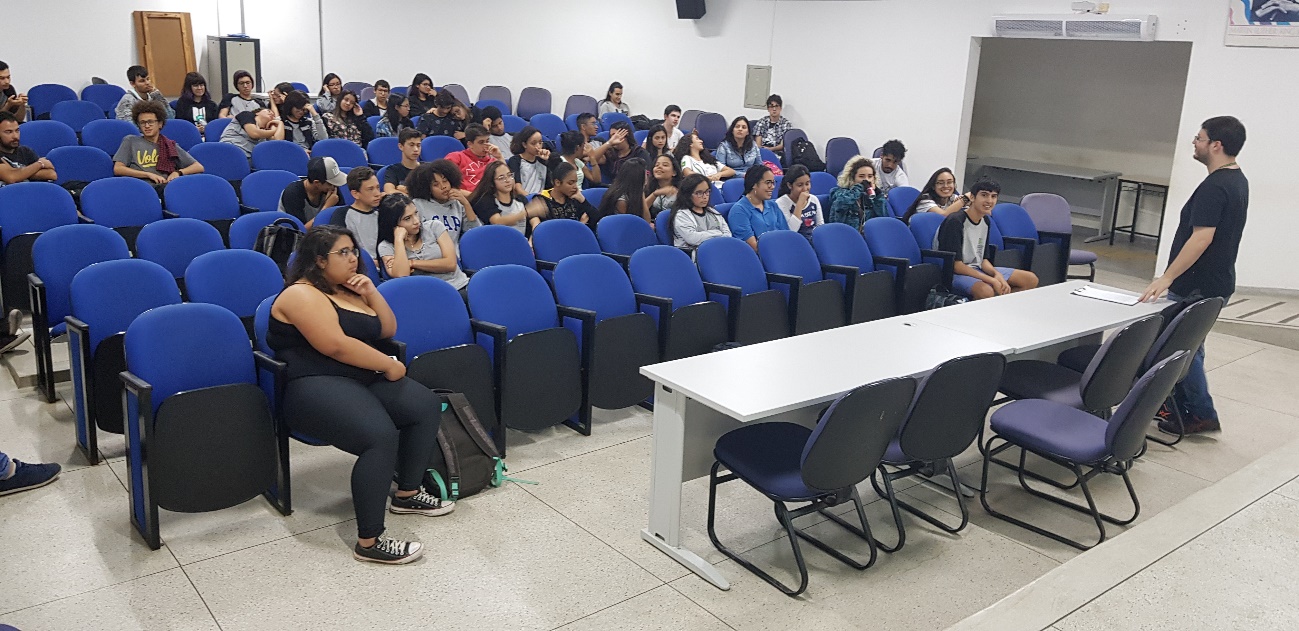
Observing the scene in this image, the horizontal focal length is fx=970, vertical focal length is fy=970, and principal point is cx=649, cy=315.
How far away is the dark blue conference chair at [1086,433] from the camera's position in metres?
3.62

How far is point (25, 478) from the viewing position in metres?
3.74

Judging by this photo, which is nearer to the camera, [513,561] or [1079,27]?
[513,561]

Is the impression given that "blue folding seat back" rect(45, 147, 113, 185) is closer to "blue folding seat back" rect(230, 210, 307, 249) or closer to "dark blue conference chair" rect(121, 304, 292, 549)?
"blue folding seat back" rect(230, 210, 307, 249)

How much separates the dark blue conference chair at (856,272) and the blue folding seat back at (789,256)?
0.37 feet

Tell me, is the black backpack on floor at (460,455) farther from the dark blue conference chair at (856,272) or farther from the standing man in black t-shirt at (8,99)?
the standing man in black t-shirt at (8,99)

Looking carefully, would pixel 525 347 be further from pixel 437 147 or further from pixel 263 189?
pixel 437 147

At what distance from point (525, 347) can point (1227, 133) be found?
3.54 m

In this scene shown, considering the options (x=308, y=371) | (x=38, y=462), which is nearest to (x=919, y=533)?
(x=308, y=371)

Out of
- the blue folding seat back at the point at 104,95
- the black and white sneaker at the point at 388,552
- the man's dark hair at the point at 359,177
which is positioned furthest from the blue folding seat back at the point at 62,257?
the blue folding seat back at the point at 104,95

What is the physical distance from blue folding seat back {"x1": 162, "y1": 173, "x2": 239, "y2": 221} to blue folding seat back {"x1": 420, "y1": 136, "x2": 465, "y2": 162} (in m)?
2.12

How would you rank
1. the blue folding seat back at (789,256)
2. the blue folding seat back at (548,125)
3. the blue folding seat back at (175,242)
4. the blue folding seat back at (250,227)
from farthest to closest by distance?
1. the blue folding seat back at (548,125)
2. the blue folding seat back at (789,256)
3. the blue folding seat back at (250,227)
4. the blue folding seat back at (175,242)

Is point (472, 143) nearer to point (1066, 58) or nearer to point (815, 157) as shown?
point (815, 157)

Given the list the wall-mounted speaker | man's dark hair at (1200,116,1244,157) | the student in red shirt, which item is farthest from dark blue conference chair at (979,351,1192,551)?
the wall-mounted speaker

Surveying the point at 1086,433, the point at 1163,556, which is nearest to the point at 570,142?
the point at 1086,433
